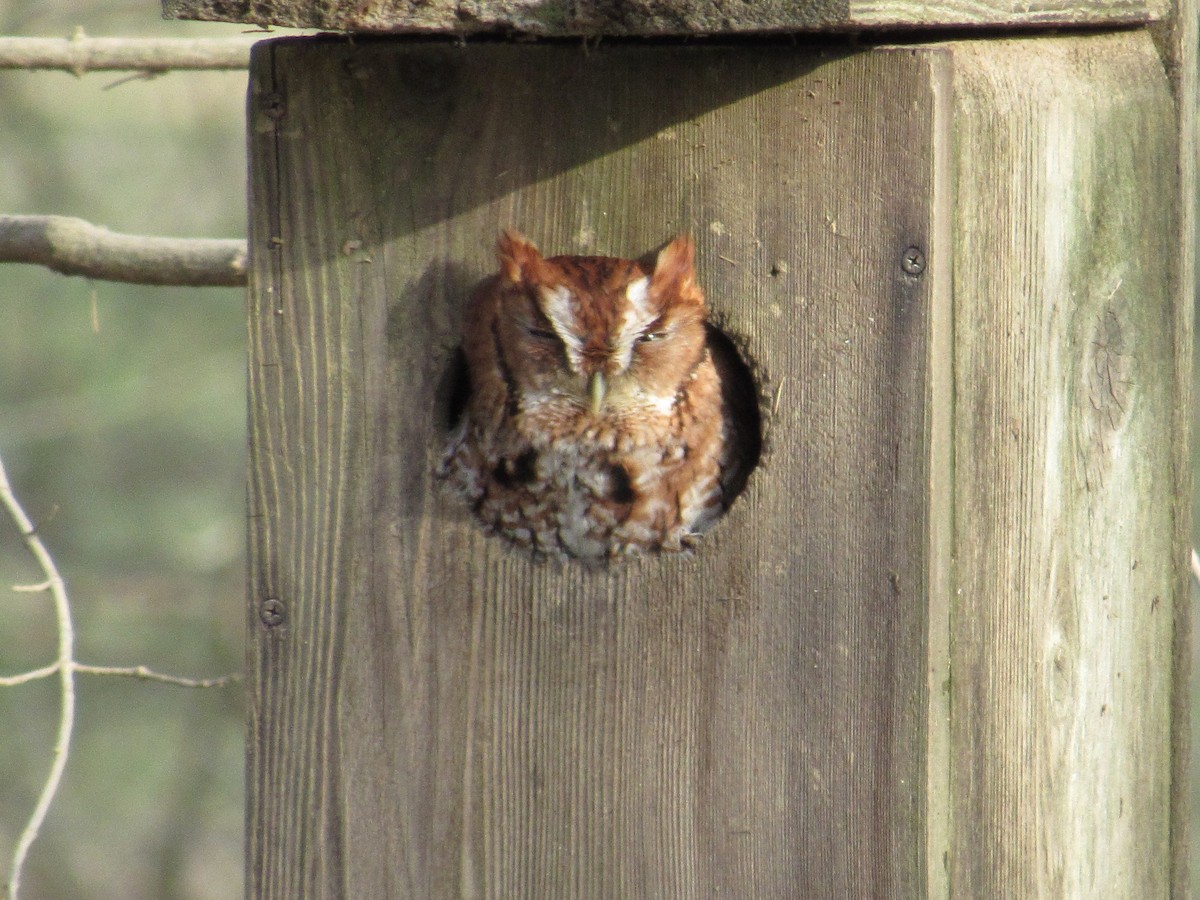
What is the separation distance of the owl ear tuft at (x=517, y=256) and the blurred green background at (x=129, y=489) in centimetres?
563

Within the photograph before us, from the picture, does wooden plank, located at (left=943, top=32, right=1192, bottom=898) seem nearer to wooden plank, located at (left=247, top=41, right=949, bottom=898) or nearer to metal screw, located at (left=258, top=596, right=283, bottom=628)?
wooden plank, located at (left=247, top=41, right=949, bottom=898)

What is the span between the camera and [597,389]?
196 centimetres

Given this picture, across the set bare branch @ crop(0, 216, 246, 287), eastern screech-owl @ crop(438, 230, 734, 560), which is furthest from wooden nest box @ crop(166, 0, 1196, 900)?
bare branch @ crop(0, 216, 246, 287)

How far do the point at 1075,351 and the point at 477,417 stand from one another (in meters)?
0.89

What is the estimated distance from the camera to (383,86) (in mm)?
1818

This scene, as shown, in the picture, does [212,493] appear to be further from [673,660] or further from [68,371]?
[673,660]

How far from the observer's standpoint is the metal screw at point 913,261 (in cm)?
168

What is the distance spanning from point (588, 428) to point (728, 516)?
0.39 m

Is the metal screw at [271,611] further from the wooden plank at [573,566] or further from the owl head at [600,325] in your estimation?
the owl head at [600,325]

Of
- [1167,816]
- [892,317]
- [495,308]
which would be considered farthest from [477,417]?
[1167,816]

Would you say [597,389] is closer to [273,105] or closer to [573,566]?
[573,566]

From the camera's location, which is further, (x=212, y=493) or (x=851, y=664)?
(x=212, y=493)

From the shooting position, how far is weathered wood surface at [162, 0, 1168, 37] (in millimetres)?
1449

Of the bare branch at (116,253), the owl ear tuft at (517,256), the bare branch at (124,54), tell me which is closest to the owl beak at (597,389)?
the owl ear tuft at (517,256)
